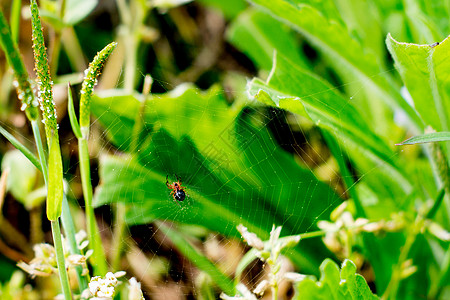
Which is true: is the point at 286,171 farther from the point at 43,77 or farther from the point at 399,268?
the point at 43,77

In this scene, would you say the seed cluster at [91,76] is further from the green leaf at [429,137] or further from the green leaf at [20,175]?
the green leaf at [20,175]

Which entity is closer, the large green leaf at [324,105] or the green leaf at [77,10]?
the large green leaf at [324,105]

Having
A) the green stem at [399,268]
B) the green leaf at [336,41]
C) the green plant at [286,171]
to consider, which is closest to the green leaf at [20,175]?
the green plant at [286,171]

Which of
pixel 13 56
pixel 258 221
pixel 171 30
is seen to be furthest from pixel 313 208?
pixel 171 30

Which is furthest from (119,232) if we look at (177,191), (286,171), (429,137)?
(429,137)

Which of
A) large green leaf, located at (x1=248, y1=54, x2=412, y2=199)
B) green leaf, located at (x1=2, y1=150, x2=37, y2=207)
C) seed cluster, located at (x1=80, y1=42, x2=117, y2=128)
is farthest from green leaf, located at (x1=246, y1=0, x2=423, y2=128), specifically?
green leaf, located at (x1=2, y1=150, x2=37, y2=207)

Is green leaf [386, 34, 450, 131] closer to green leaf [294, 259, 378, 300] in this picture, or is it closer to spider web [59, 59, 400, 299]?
spider web [59, 59, 400, 299]

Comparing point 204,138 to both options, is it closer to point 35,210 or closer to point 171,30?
point 35,210
